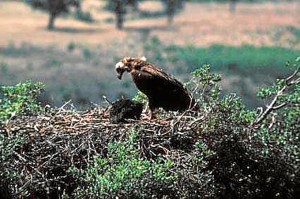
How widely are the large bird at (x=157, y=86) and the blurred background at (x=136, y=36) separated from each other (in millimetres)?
1489

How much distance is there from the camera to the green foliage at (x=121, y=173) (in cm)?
185

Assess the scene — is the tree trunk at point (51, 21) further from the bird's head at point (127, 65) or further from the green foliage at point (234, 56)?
the bird's head at point (127, 65)

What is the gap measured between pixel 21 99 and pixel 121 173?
1.96 feet

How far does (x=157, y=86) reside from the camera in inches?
84.2

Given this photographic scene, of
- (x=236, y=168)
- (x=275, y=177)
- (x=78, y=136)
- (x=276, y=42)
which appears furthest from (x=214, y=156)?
(x=276, y=42)

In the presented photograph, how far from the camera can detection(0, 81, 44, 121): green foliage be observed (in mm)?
2293

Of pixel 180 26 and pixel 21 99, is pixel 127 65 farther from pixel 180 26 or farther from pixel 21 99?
pixel 180 26

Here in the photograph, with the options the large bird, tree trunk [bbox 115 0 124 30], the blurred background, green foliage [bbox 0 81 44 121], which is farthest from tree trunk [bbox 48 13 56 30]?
the large bird

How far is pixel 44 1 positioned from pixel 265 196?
2.44m

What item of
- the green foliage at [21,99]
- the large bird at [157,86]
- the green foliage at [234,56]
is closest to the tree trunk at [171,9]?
the green foliage at [234,56]

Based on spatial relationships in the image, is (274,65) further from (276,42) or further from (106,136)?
(106,136)

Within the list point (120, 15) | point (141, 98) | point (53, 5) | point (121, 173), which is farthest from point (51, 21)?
point (121, 173)

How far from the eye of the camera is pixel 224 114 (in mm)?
2104

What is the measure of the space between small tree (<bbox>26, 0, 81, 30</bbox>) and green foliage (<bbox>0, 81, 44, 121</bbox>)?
5.93ft
